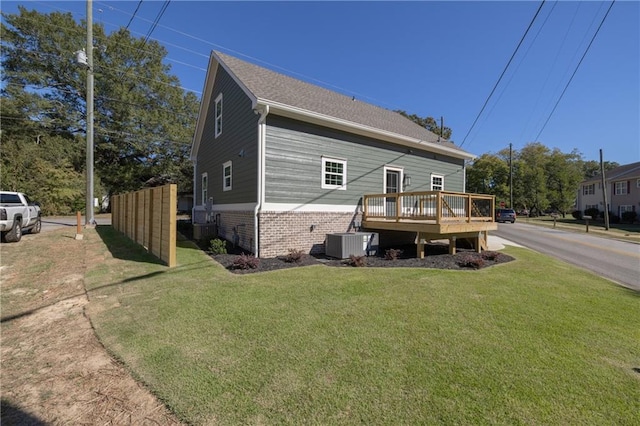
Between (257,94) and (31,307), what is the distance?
7.04 meters

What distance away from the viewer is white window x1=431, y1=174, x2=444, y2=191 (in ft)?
45.8

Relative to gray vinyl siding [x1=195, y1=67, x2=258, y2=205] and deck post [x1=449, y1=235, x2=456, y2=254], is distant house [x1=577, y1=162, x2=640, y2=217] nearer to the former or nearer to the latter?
deck post [x1=449, y1=235, x2=456, y2=254]

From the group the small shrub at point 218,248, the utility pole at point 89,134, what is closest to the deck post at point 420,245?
the small shrub at point 218,248

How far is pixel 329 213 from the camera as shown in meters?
9.91

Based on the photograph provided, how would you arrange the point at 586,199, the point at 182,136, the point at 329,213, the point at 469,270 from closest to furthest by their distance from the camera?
1. the point at 469,270
2. the point at 329,213
3. the point at 182,136
4. the point at 586,199

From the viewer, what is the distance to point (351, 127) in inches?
404

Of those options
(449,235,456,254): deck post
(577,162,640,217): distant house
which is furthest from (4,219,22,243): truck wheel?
(577,162,640,217): distant house

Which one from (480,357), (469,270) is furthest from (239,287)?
(469,270)

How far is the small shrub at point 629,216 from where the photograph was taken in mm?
30111

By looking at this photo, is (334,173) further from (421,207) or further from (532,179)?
(532,179)

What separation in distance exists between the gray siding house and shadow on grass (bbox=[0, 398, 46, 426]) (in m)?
6.04

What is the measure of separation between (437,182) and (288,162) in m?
8.49

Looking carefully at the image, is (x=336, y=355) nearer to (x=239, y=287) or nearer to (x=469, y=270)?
(x=239, y=287)

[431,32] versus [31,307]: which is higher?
[431,32]
